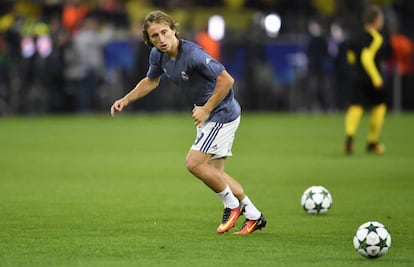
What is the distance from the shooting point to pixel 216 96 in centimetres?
979

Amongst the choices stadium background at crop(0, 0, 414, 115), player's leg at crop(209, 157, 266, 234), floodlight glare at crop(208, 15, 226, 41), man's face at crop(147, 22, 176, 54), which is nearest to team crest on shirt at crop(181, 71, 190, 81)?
man's face at crop(147, 22, 176, 54)

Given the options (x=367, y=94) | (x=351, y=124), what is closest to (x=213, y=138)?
(x=351, y=124)

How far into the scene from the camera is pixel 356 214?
11820 millimetres

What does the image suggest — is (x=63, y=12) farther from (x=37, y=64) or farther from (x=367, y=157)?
(x=367, y=157)

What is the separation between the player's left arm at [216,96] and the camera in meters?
9.75

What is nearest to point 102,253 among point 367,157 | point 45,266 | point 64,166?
point 45,266

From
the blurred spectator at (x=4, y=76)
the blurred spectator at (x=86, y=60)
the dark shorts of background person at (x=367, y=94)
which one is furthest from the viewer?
the blurred spectator at (x=4, y=76)

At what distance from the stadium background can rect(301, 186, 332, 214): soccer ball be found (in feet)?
63.3

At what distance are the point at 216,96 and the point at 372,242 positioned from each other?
81.6 inches

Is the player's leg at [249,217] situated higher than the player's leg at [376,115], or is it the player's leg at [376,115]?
the player's leg at [249,217]

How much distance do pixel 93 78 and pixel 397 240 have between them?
75.8 ft

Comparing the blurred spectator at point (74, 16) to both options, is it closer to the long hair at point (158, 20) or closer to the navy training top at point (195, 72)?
the navy training top at point (195, 72)

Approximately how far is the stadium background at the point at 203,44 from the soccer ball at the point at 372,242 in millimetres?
22423

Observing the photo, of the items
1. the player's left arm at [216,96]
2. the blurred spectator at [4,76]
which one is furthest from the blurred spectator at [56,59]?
the player's left arm at [216,96]
